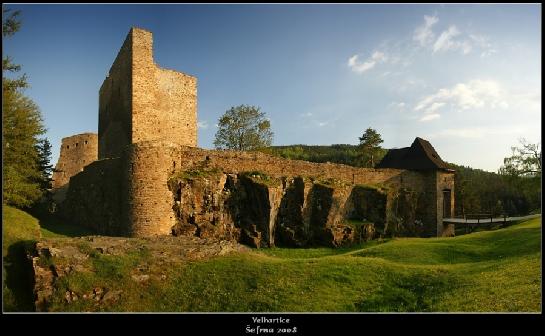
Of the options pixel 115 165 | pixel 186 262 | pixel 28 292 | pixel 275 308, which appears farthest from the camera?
pixel 115 165

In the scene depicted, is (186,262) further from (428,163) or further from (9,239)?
(428,163)

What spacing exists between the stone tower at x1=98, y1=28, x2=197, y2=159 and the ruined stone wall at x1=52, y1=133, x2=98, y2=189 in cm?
1541

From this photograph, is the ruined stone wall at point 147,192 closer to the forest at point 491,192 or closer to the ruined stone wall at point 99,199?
the ruined stone wall at point 99,199

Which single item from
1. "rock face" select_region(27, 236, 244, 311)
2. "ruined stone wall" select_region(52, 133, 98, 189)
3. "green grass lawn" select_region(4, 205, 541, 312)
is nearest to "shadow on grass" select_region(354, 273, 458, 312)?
"green grass lawn" select_region(4, 205, 541, 312)

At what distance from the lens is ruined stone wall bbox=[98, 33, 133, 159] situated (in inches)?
974

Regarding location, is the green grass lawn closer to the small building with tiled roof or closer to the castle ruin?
the castle ruin

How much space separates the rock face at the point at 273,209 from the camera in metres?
21.9

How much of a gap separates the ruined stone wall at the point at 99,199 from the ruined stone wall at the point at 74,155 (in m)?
18.5

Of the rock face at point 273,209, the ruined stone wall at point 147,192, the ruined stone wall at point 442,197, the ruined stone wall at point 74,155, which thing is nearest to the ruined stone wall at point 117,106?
the ruined stone wall at point 147,192

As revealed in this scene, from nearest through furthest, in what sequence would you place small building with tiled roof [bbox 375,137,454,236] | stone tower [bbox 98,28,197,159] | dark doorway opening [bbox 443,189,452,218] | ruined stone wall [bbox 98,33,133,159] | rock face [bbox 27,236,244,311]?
rock face [bbox 27,236,244,311], stone tower [bbox 98,28,197,159], ruined stone wall [bbox 98,33,133,159], small building with tiled roof [bbox 375,137,454,236], dark doorway opening [bbox 443,189,452,218]

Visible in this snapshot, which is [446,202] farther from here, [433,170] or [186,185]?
[186,185]

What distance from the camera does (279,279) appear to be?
14531mm

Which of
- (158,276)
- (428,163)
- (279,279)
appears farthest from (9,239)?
(428,163)
